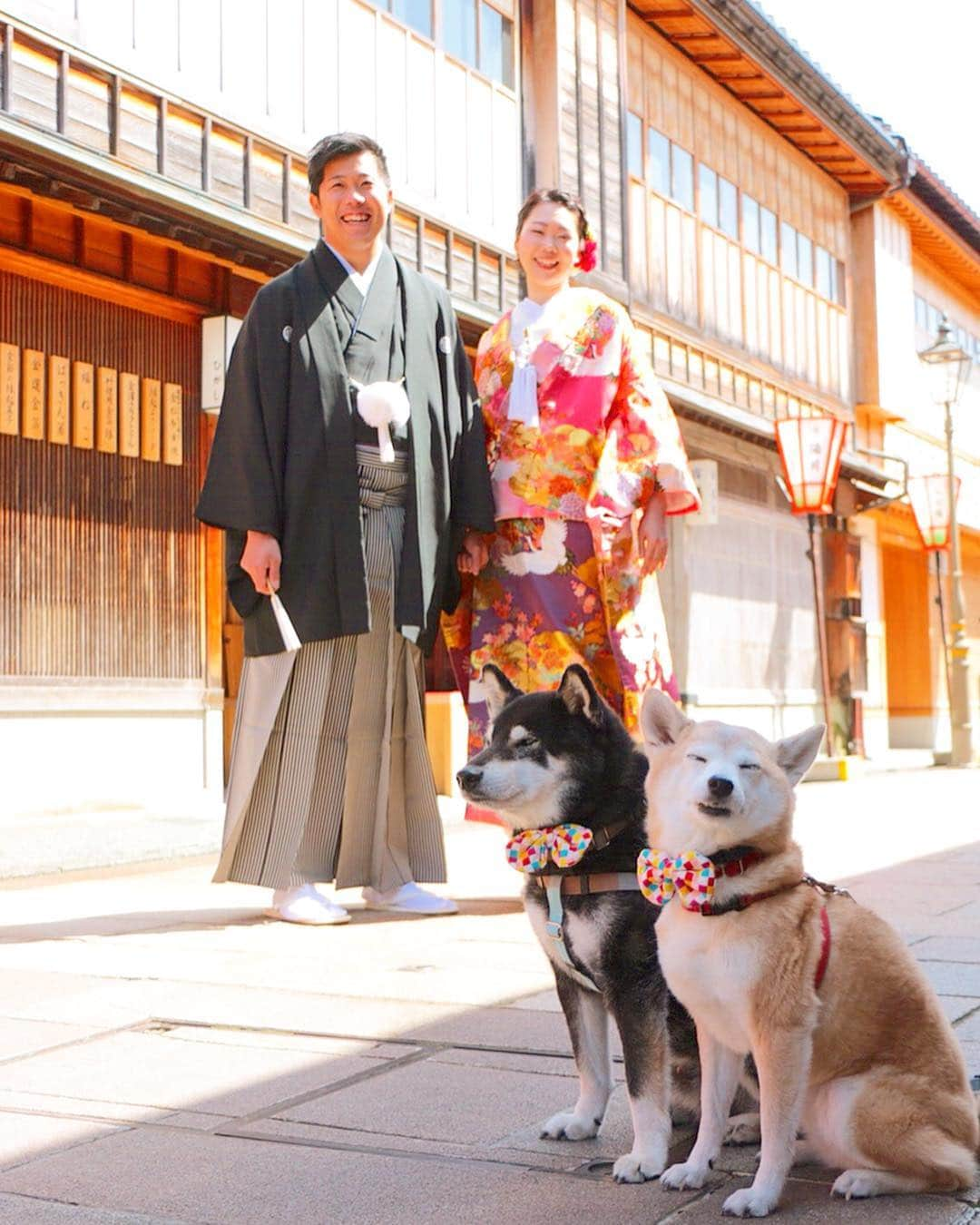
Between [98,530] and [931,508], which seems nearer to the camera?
[98,530]

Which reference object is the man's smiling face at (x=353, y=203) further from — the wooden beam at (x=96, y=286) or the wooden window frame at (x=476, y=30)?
the wooden window frame at (x=476, y=30)

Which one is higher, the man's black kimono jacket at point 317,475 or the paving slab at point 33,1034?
the man's black kimono jacket at point 317,475

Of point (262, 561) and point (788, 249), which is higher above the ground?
point (788, 249)

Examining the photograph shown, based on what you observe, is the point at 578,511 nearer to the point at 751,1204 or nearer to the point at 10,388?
the point at 751,1204

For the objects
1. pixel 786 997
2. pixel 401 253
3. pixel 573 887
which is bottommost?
pixel 786 997

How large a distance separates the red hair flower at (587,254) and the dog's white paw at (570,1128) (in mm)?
3196

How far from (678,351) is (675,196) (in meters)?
1.53

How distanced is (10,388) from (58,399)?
335 mm

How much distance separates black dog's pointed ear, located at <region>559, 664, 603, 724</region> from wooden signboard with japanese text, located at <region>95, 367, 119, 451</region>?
6.22 m

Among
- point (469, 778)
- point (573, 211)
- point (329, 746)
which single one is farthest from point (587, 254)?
point (469, 778)

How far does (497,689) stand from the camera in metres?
3.02

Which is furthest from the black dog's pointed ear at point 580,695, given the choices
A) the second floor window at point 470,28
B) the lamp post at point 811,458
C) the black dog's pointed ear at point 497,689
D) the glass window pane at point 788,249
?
the glass window pane at point 788,249

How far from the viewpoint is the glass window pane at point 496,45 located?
11.4m

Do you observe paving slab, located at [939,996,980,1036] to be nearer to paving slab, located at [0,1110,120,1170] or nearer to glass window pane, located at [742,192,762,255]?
paving slab, located at [0,1110,120,1170]
